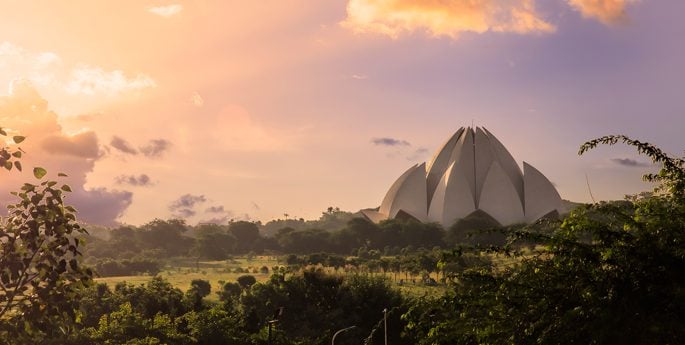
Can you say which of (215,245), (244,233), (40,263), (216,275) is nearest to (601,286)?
(40,263)

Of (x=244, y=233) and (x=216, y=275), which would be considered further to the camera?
(x=244, y=233)

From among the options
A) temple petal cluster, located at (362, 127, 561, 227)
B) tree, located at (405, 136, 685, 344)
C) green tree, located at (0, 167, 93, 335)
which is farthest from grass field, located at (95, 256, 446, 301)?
green tree, located at (0, 167, 93, 335)

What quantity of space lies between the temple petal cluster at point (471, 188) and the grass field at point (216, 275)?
2684 cm

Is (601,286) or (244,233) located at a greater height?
(244,233)

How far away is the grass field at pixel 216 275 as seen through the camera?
55.5 meters

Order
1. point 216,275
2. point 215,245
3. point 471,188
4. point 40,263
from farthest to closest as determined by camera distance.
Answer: point 471,188
point 215,245
point 216,275
point 40,263

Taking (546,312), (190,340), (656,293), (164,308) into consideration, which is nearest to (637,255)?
(656,293)

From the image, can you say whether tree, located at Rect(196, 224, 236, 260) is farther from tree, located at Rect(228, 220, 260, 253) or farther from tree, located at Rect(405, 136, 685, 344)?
tree, located at Rect(405, 136, 685, 344)

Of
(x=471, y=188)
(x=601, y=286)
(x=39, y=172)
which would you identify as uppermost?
(x=471, y=188)

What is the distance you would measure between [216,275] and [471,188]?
48.4m

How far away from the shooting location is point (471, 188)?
108m

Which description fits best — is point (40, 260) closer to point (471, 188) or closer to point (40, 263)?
point (40, 263)

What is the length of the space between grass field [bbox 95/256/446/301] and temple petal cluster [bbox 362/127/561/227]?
26837mm

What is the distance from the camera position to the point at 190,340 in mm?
29438
